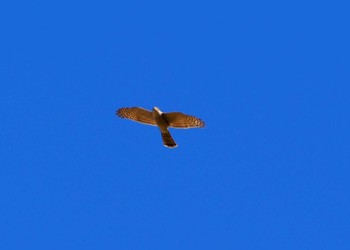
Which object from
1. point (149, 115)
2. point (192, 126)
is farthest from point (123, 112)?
point (192, 126)

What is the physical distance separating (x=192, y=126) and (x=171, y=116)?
0.88 metres

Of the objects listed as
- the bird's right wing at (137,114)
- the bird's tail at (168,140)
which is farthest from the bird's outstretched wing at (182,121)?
the bird's right wing at (137,114)

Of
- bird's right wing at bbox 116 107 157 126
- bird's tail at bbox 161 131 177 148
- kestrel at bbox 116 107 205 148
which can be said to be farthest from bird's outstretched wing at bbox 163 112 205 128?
bird's right wing at bbox 116 107 157 126

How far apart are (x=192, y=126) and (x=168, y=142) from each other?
139 centimetres

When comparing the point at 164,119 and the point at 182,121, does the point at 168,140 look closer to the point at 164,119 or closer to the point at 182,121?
the point at 164,119

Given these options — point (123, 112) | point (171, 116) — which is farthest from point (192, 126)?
point (123, 112)

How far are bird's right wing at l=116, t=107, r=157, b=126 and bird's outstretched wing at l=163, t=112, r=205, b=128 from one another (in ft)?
3.61

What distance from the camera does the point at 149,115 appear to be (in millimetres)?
34438

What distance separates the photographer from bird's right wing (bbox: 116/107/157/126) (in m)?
34.5

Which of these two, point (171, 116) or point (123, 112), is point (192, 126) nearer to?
point (171, 116)

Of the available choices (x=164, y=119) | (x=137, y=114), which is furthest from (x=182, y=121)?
(x=137, y=114)

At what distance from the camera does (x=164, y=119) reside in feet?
110

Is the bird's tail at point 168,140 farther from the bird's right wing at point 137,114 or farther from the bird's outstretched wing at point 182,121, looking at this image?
the bird's right wing at point 137,114

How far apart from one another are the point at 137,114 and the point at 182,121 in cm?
236
